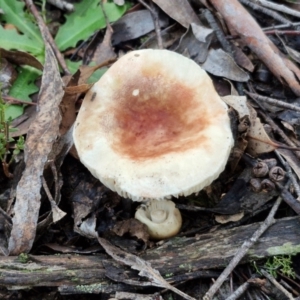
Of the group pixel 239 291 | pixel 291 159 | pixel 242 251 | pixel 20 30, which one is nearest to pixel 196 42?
pixel 291 159

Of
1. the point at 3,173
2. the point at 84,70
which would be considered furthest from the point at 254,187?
the point at 3,173

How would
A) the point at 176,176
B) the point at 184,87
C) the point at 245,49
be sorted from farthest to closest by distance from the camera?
the point at 245,49 → the point at 184,87 → the point at 176,176

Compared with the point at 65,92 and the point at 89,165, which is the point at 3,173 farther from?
the point at 89,165

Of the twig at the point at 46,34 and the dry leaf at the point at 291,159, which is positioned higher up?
the twig at the point at 46,34

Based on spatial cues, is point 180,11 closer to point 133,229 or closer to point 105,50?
point 105,50

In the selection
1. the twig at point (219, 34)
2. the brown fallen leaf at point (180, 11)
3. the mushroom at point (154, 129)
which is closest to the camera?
the mushroom at point (154, 129)

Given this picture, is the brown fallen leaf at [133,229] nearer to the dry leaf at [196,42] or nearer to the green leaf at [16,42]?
the dry leaf at [196,42]

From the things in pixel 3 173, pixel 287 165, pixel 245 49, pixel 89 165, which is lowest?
pixel 287 165

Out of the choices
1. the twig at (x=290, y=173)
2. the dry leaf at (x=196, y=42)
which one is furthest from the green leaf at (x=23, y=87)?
the twig at (x=290, y=173)
